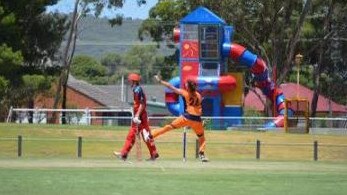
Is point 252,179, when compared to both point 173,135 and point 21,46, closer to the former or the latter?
point 173,135

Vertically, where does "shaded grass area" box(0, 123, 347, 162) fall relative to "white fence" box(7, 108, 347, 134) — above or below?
above

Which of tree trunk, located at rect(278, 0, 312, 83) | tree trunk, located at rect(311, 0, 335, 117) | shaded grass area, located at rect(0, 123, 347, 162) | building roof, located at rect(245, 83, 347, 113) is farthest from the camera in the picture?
building roof, located at rect(245, 83, 347, 113)

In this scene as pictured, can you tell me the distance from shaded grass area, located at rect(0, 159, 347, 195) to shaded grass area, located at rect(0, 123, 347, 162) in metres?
10.4

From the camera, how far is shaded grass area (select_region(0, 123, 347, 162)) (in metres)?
30.5

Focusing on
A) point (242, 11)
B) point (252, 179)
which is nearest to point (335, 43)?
point (242, 11)

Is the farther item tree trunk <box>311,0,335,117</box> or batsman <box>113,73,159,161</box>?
tree trunk <box>311,0,335,117</box>

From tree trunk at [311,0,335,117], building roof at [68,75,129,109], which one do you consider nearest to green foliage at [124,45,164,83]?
building roof at [68,75,129,109]

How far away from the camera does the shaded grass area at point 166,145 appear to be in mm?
30500

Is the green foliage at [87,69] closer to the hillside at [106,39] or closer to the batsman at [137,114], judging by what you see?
the hillside at [106,39]

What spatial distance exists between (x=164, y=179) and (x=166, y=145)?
17.6 m

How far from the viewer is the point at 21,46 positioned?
5681 cm

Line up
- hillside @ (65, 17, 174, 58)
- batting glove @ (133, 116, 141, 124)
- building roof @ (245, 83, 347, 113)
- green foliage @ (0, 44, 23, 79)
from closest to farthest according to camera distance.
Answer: batting glove @ (133, 116, 141, 124) → green foliage @ (0, 44, 23, 79) → building roof @ (245, 83, 347, 113) → hillside @ (65, 17, 174, 58)

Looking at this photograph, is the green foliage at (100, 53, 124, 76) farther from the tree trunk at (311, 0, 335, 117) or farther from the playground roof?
the playground roof

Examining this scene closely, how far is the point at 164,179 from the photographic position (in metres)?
15.0
